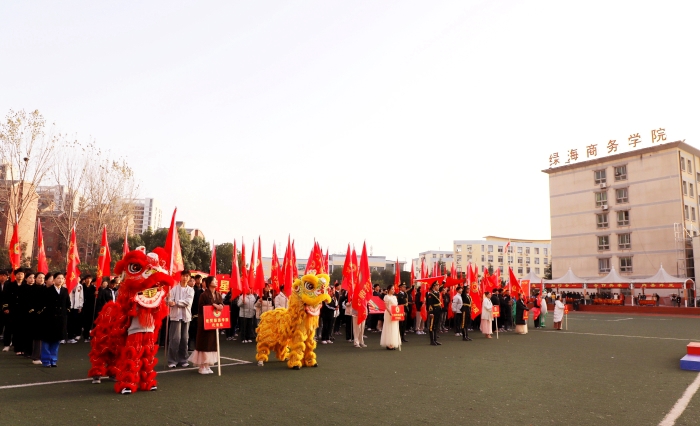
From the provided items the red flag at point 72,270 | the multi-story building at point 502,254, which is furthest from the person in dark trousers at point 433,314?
the multi-story building at point 502,254

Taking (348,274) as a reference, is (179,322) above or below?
below

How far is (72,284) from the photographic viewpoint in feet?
48.2

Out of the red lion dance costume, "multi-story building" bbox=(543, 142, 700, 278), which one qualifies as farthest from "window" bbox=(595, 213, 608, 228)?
the red lion dance costume

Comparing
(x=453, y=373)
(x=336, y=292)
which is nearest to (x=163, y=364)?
(x=453, y=373)

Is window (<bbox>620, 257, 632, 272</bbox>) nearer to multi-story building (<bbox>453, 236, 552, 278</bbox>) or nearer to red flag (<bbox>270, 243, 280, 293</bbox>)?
red flag (<bbox>270, 243, 280, 293</bbox>)

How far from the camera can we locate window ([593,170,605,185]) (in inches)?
2108

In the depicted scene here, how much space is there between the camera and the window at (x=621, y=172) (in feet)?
169

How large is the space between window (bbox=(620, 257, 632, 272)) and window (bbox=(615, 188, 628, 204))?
19.0 feet

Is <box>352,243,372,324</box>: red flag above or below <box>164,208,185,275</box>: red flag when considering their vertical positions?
below

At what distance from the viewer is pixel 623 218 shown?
51.6 m

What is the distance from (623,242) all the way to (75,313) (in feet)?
168

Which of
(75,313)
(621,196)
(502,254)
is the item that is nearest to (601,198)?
(621,196)

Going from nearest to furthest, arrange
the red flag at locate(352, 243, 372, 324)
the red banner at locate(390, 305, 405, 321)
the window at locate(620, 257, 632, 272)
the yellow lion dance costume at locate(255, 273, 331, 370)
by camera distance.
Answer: the yellow lion dance costume at locate(255, 273, 331, 370) → the red banner at locate(390, 305, 405, 321) → the red flag at locate(352, 243, 372, 324) → the window at locate(620, 257, 632, 272)

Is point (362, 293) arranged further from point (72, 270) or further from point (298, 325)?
point (72, 270)
